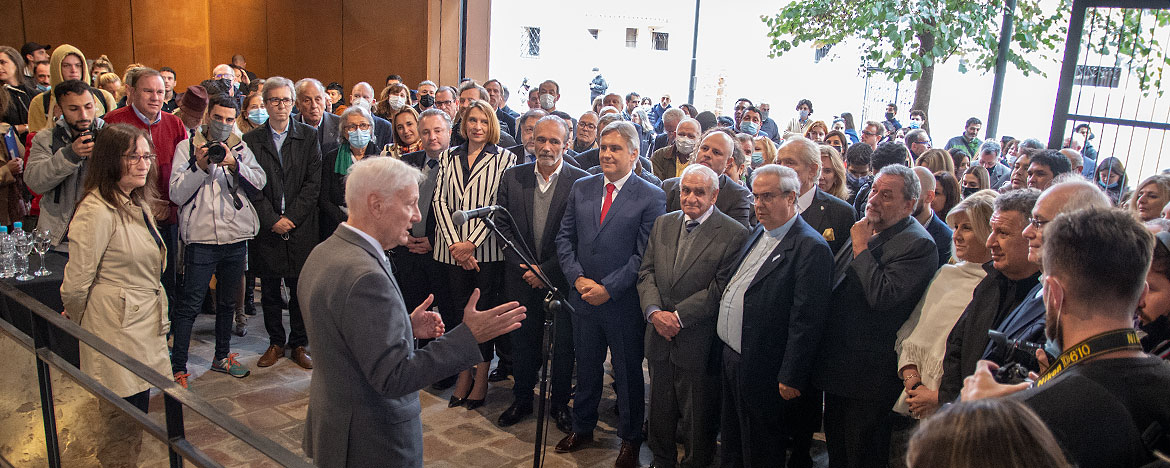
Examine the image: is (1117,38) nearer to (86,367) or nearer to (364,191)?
(364,191)

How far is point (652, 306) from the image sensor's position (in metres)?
3.63

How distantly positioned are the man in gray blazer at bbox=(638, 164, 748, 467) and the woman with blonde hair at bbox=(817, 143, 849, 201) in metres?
1.12

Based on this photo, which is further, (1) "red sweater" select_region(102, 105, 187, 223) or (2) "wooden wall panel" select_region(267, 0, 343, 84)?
(2) "wooden wall panel" select_region(267, 0, 343, 84)

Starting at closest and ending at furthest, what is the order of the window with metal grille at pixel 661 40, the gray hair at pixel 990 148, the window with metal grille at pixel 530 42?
the gray hair at pixel 990 148
the window with metal grille at pixel 530 42
the window with metal grille at pixel 661 40

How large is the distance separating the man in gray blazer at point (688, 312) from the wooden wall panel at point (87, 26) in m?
12.1

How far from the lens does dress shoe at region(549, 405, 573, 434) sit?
14.0ft

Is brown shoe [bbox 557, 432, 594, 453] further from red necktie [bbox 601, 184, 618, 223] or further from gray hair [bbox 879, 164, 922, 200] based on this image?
gray hair [bbox 879, 164, 922, 200]

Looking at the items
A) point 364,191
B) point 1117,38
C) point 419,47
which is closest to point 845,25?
point 1117,38

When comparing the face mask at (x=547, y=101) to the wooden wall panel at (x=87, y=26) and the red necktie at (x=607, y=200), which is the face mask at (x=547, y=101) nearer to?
the red necktie at (x=607, y=200)

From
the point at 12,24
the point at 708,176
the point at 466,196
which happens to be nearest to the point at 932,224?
the point at 708,176

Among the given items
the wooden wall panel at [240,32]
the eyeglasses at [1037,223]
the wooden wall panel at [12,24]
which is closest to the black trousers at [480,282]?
the eyeglasses at [1037,223]

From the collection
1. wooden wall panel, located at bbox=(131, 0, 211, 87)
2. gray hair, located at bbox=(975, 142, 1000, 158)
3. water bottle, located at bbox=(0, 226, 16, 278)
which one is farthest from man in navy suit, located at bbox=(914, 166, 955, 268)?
wooden wall panel, located at bbox=(131, 0, 211, 87)

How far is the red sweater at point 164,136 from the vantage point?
15.0 ft

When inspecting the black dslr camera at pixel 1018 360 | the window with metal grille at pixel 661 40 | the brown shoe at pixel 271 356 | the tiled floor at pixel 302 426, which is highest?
the window with metal grille at pixel 661 40
